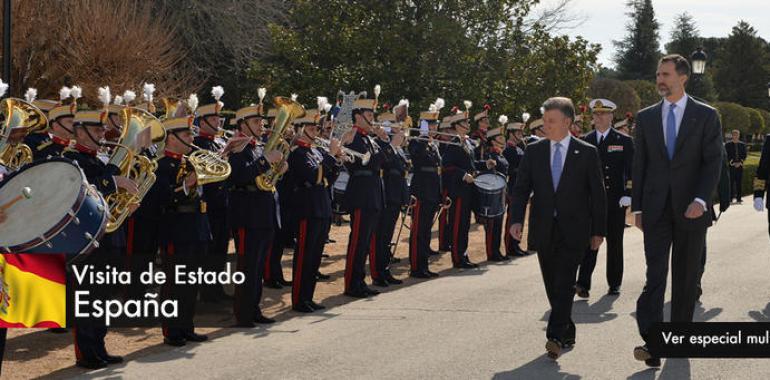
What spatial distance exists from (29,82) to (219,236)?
993cm


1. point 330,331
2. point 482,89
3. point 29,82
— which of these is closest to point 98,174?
point 330,331

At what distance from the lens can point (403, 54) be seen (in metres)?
25.0

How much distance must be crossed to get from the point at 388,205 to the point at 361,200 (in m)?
1.56

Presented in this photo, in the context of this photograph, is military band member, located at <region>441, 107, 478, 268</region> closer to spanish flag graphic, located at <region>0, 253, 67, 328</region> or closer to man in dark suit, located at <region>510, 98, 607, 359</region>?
man in dark suit, located at <region>510, 98, 607, 359</region>

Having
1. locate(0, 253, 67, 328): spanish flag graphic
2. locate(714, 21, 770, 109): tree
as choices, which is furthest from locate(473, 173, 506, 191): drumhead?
locate(714, 21, 770, 109): tree

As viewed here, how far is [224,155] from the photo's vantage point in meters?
9.05

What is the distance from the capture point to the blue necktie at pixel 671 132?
289 inches

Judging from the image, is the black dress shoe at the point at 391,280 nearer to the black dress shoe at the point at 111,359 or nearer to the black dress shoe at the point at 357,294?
the black dress shoe at the point at 357,294

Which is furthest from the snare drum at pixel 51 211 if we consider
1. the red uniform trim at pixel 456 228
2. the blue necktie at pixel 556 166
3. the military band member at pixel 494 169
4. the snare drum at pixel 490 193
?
the military band member at pixel 494 169

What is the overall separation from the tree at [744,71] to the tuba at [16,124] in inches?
→ 3420

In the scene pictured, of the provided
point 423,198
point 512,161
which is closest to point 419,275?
point 423,198

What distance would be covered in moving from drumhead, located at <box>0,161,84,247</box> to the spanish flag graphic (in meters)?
0.21

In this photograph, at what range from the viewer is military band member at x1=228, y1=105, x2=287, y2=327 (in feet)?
30.1

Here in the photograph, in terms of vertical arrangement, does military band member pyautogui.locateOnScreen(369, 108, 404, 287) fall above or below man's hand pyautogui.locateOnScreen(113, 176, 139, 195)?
below
